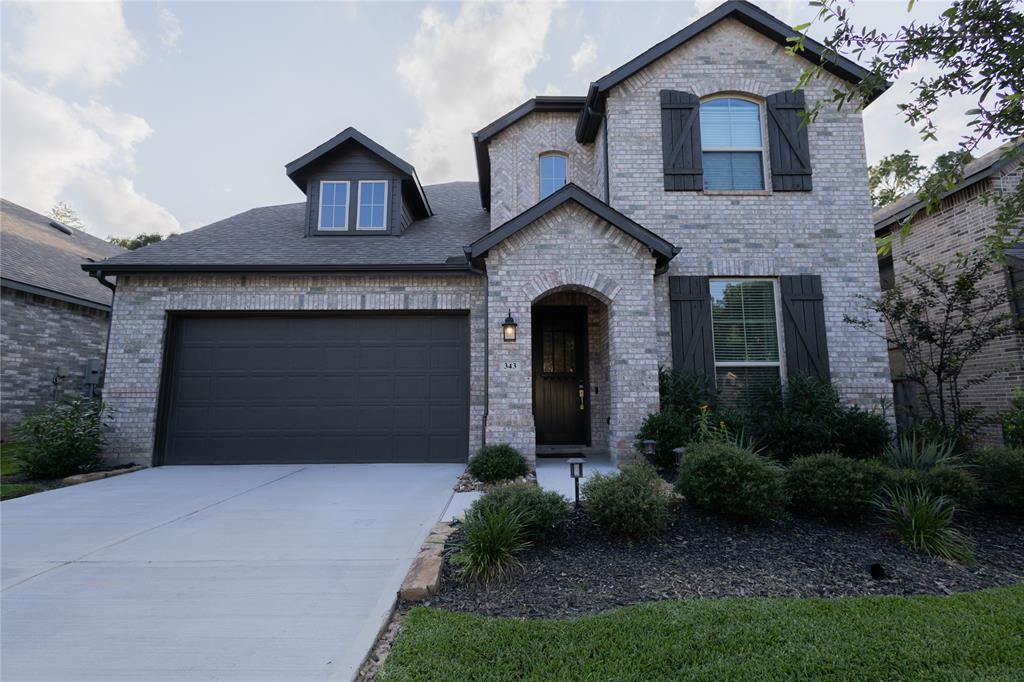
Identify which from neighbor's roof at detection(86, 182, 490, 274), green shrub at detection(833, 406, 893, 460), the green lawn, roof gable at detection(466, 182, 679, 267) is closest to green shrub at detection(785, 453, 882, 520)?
the green lawn

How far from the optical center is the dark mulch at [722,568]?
10.1 ft

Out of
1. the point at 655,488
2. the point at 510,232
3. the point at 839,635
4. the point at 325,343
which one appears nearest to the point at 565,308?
the point at 510,232

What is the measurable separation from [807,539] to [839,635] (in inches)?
65.7

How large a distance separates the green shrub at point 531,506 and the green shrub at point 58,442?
279 inches

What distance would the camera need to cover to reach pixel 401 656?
2.34m

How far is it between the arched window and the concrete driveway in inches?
265

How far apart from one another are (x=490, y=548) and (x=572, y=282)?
15.4ft

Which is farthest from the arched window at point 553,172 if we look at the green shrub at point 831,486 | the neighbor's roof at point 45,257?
the neighbor's roof at point 45,257

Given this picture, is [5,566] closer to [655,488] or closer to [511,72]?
[655,488]

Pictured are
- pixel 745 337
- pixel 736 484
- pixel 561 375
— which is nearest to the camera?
pixel 736 484

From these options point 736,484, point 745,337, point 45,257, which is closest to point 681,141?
point 745,337

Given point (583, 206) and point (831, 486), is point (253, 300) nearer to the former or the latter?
point (583, 206)

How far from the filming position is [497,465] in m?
6.26

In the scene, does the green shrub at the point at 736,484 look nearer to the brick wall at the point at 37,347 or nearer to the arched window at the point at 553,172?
the arched window at the point at 553,172
